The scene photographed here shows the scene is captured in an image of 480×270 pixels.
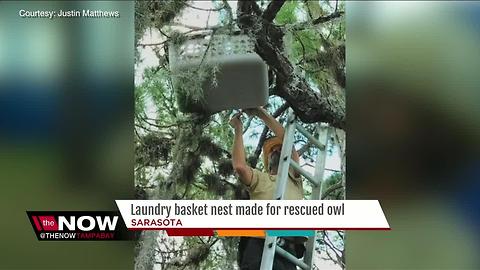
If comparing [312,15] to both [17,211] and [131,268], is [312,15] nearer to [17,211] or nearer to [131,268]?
[131,268]

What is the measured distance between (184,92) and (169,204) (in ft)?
1.81

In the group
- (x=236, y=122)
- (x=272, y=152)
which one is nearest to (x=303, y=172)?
(x=272, y=152)

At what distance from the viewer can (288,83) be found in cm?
282

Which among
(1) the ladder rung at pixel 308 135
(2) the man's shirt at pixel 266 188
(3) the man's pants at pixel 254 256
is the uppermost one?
(1) the ladder rung at pixel 308 135

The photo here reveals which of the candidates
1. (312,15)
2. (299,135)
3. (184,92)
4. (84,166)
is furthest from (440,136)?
(84,166)

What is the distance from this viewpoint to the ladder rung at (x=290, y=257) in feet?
9.29

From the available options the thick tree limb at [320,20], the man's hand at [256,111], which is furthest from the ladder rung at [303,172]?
the thick tree limb at [320,20]

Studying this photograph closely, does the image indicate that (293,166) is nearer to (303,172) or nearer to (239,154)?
(303,172)

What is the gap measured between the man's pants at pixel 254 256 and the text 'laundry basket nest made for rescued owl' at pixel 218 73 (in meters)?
0.66

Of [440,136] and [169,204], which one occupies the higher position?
[440,136]

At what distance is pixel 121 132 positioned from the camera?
279 cm

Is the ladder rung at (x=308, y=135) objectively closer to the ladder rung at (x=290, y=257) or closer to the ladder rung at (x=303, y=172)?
the ladder rung at (x=303, y=172)

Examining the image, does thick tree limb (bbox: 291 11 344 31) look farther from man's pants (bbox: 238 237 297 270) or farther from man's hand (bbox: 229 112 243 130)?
man's pants (bbox: 238 237 297 270)

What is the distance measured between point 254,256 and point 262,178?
0.39m
